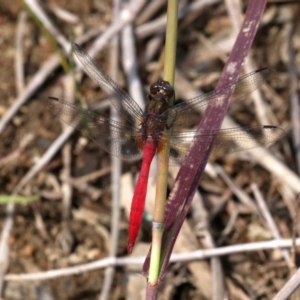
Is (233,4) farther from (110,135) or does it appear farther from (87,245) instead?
(87,245)

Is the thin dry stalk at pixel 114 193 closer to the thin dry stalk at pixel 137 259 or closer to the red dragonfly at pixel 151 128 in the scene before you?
the thin dry stalk at pixel 137 259

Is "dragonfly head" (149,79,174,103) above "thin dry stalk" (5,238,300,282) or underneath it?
above

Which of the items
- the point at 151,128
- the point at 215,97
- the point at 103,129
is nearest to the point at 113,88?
the point at 103,129

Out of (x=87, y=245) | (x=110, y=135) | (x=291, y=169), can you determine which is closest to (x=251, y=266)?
(x=291, y=169)

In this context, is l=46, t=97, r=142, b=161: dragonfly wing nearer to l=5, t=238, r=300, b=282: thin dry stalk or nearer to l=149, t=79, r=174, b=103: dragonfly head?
l=149, t=79, r=174, b=103: dragonfly head

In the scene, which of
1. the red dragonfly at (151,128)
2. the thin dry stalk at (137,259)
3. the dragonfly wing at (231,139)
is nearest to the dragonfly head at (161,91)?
the red dragonfly at (151,128)

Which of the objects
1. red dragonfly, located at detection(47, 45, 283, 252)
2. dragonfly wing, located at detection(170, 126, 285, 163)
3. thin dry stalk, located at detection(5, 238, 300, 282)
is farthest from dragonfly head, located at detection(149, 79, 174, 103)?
thin dry stalk, located at detection(5, 238, 300, 282)

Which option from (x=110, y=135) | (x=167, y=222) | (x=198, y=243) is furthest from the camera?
(x=198, y=243)
